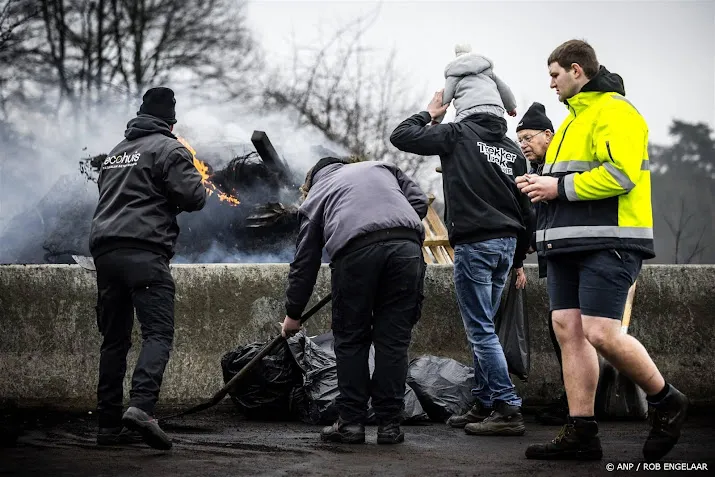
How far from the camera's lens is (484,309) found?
5.14 meters

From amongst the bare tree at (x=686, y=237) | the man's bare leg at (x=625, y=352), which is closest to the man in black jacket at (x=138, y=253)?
the man's bare leg at (x=625, y=352)

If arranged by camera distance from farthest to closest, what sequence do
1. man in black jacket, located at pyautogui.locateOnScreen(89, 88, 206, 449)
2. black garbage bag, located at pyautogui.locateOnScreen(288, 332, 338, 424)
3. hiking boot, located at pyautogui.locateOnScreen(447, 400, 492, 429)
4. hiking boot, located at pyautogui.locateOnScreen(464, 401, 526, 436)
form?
black garbage bag, located at pyautogui.locateOnScreen(288, 332, 338, 424) < hiking boot, located at pyautogui.locateOnScreen(447, 400, 492, 429) < hiking boot, located at pyautogui.locateOnScreen(464, 401, 526, 436) < man in black jacket, located at pyautogui.locateOnScreen(89, 88, 206, 449)

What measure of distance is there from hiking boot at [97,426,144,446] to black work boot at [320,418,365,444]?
102 centimetres

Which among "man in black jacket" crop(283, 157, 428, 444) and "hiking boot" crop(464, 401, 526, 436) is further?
"hiking boot" crop(464, 401, 526, 436)

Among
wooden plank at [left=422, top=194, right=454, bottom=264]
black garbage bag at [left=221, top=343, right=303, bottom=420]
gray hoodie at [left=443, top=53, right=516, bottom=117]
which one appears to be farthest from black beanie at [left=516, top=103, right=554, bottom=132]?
wooden plank at [left=422, top=194, right=454, bottom=264]

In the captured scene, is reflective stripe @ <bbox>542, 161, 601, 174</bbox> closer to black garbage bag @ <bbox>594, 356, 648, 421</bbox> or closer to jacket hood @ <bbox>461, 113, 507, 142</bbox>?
jacket hood @ <bbox>461, 113, 507, 142</bbox>

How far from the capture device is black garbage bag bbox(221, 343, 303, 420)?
18.3 feet

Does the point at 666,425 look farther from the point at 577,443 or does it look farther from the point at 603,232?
the point at 603,232

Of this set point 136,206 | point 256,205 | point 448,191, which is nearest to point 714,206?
point 256,205

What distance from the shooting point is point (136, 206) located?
15.7ft

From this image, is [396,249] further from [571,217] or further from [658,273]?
[658,273]

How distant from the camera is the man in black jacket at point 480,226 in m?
5.11

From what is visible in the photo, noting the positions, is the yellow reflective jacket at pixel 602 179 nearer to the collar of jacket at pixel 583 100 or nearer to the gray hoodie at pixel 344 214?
the collar of jacket at pixel 583 100

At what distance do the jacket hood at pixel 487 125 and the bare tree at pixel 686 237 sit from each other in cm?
362
